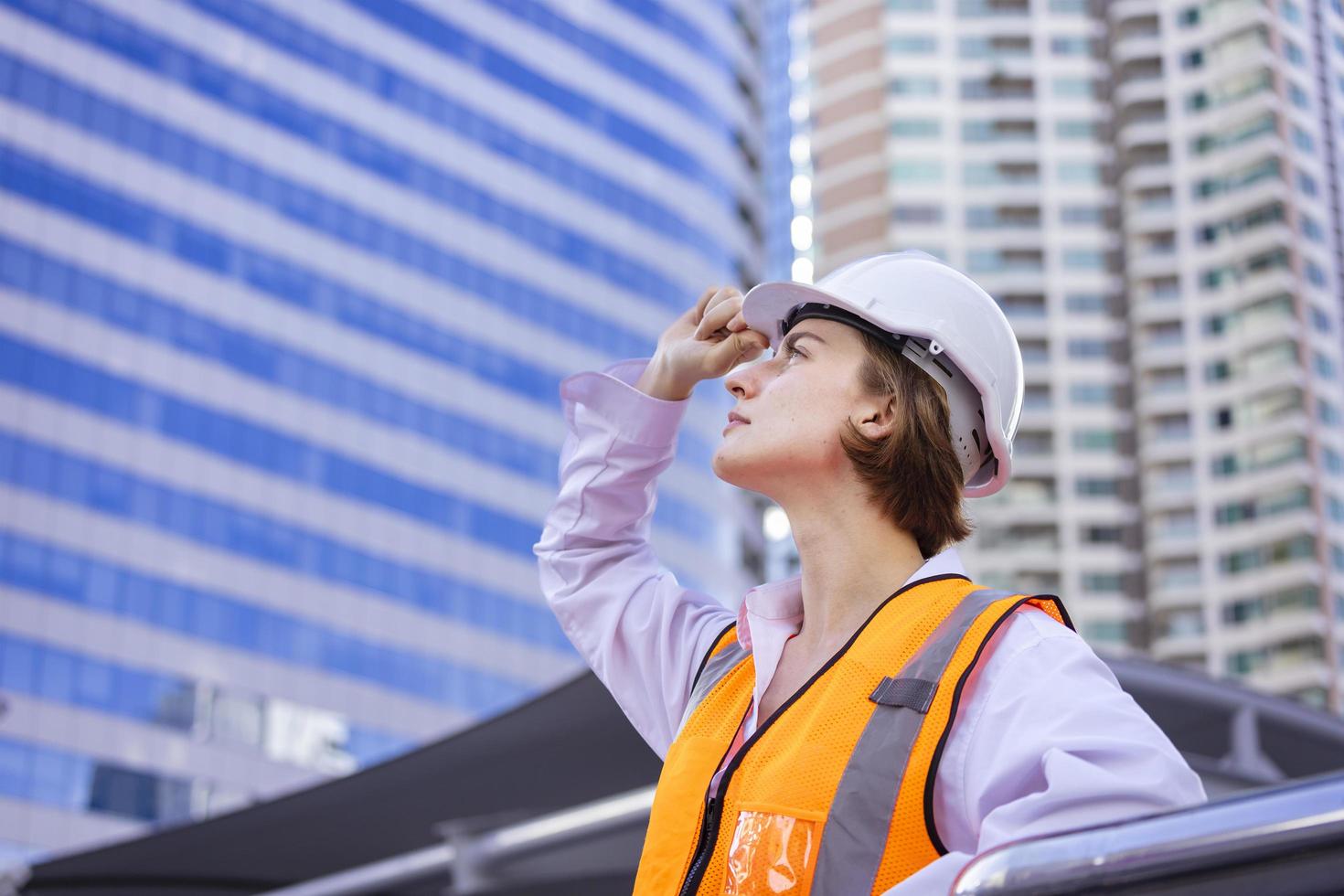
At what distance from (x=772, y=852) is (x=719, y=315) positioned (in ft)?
4.02

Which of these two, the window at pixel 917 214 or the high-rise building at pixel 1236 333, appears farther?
the window at pixel 917 214

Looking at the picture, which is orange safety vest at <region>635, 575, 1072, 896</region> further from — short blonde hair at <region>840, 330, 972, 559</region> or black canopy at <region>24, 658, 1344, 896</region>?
black canopy at <region>24, 658, 1344, 896</region>

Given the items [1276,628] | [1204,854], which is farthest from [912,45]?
[1204,854]

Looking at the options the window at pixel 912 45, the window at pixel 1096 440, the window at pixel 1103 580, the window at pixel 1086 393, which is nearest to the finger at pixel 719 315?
the window at pixel 1103 580

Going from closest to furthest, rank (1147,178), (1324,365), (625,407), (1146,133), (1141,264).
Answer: (625,407), (1324,365), (1141,264), (1147,178), (1146,133)

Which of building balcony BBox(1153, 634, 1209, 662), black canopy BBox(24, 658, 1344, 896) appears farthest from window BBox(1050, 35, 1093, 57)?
black canopy BBox(24, 658, 1344, 896)

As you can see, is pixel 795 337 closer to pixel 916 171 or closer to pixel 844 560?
pixel 844 560

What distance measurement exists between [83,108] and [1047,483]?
4139cm

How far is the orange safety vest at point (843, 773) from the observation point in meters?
1.89

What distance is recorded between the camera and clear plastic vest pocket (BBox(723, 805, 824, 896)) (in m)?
1.93

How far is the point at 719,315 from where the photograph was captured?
2961mm

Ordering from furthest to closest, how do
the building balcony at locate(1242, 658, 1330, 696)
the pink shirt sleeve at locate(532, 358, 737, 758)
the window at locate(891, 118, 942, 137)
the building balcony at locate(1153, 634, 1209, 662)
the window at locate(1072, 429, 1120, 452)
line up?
the window at locate(891, 118, 942, 137), the window at locate(1072, 429, 1120, 452), the building balcony at locate(1153, 634, 1209, 662), the building balcony at locate(1242, 658, 1330, 696), the pink shirt sleeve at locate(532, 358, 737, 758)

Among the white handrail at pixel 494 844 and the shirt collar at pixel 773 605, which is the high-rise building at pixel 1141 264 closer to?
the white handrail at pixel 494 844

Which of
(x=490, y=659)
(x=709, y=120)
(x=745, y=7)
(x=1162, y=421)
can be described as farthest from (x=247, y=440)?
(x=1162, y=421)
